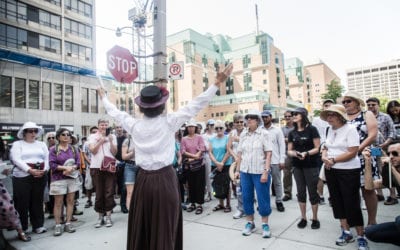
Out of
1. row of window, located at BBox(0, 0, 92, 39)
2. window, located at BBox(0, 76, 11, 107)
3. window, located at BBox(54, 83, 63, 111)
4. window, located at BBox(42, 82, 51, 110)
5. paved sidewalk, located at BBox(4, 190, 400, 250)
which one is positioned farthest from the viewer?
window, located at BBox(54, 83, 63, 111)

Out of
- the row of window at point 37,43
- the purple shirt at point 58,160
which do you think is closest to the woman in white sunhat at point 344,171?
the purple shirt at point 58,160

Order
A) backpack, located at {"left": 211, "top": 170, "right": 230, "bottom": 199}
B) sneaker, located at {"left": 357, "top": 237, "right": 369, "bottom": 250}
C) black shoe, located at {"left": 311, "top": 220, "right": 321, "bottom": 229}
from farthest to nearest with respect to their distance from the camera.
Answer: backpack, located at {"left": 211, "top": 170, "right": 230, "bottom": 199}
black shoe, located at {"left": 311, "top": 220, "right": 321, "bottom": 229}
sneaker, located at {"left": 357, "top": 237, "right": 369, "bottom": 250}

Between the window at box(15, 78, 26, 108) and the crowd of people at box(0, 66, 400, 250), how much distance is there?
806 inches

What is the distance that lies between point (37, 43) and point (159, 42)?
25403mm

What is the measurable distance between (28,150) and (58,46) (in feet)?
88.7

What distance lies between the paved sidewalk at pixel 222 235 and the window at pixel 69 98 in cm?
2426

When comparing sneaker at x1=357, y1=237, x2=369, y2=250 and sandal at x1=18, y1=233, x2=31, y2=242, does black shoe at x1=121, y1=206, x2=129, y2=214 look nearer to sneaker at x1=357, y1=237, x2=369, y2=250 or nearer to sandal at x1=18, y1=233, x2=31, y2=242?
sandal at x1=18, y1=233, x2=31, y2=242

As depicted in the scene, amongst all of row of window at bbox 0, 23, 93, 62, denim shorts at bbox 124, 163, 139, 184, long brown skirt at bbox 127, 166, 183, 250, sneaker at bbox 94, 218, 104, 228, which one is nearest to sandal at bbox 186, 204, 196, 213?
denim shorts at bbox 124, 163, 139, 184

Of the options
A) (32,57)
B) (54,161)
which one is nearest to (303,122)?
(54,161)

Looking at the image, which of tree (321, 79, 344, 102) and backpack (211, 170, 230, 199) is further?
tree (321, 79, 344, 102)

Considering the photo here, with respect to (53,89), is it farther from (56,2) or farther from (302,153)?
(302,153)

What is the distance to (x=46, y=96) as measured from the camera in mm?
24719

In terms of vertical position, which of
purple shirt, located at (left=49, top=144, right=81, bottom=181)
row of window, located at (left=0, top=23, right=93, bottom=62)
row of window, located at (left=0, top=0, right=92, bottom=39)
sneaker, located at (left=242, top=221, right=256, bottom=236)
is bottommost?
sneaker, located at (left=242, top=221, right=256, bottom=236)

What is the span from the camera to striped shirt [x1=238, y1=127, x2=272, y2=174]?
3939 millimetres
